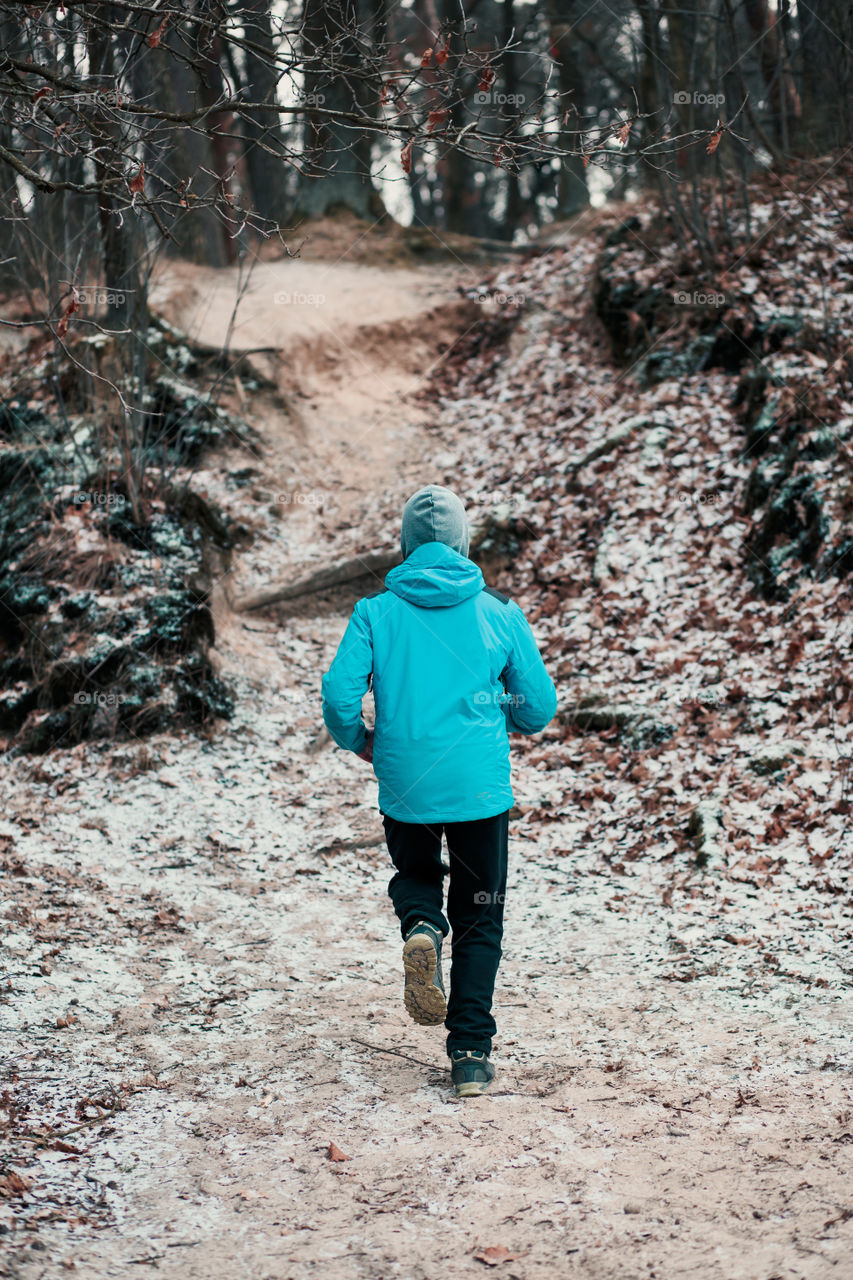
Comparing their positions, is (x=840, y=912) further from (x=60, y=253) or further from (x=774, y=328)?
(x=60, y=253)

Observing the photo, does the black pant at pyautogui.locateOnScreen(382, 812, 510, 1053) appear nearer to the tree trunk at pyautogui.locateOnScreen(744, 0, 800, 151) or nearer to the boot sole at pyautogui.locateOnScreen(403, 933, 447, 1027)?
the boot sole at pyautogui.locateOnScreen(403, 933, 447, 1027)

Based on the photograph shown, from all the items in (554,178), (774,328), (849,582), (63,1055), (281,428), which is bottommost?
(63,1055)

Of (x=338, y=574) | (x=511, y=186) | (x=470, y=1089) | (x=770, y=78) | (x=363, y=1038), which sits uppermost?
(x=511, y=186)

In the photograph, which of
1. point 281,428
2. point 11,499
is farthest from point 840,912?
point 281,428

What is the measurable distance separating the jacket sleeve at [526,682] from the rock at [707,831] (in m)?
2.42

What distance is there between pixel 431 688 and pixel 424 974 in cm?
96

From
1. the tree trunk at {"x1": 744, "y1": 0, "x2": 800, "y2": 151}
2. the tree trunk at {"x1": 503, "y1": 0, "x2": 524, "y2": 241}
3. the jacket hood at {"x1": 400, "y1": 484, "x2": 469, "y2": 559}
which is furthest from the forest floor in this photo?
the tree trunk at {"x1": 503, "y1": 0, "x2": 524, "y2": 241}

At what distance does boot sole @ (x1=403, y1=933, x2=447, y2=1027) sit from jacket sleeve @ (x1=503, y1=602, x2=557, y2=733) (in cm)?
87

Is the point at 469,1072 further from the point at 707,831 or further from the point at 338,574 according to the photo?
the point at 338,574

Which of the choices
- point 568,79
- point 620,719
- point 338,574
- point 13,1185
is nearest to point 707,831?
point 620,719

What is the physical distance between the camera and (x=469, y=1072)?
3432 mm

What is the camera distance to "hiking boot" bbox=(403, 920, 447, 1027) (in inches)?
131

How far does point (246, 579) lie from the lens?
9969 mm

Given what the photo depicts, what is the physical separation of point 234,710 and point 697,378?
5.92 m
